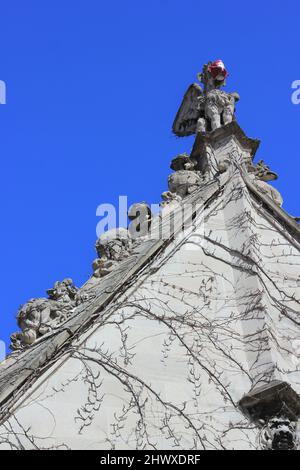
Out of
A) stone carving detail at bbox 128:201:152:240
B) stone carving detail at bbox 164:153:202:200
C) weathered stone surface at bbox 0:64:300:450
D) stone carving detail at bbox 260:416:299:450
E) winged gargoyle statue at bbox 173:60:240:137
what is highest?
winged gargoyle statue at bbox 173:60:240:137

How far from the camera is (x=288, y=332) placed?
7.94 metres

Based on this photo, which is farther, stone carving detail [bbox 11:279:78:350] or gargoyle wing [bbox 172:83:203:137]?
gargoyle wing [bbox 172:83:203:137]

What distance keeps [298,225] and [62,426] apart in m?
4.56

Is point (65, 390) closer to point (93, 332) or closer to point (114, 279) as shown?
point (93, 332)

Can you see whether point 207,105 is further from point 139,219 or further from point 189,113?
point 139,219

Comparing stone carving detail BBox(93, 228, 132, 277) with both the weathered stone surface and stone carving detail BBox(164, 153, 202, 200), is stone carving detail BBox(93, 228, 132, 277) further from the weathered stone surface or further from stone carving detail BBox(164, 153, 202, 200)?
stone carving detail BBox(164, 153, 202, 200)

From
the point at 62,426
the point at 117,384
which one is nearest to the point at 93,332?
the point at 117,384

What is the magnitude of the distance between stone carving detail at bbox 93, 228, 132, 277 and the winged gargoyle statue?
12.3 ft

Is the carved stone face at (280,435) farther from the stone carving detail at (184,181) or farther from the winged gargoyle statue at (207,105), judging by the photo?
the winged gargoyle statue at (207,105)

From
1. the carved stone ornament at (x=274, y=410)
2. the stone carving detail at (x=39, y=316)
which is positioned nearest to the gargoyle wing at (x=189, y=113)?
the stone carving detail at (x=39, y=316)

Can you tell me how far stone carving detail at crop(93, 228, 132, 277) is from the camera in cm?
992

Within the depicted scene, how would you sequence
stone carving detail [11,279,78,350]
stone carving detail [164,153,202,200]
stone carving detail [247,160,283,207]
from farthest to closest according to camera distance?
stone carving detail [164,153,202,200] → stone carving detail [247,160,283,207] → stone carving detail [11,279,78,350]

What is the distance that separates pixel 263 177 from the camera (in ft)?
40.5

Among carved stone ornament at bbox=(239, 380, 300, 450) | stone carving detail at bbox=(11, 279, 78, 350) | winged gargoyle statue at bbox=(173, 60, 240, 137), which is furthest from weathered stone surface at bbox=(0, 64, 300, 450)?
winged gargoyle statue at bbox=(173, 60, 240, 137)
